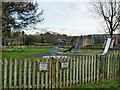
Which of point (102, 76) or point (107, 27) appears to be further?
point (107, 27)

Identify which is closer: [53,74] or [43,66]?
[43,66]

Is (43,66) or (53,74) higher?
(43,66)

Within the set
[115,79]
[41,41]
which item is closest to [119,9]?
[115,79]

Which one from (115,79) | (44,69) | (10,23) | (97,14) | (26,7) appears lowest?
(115,79)

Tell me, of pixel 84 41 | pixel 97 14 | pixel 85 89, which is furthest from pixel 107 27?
pixel 85 89

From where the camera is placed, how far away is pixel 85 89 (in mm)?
4402

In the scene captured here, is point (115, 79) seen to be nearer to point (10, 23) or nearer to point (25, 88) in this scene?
point (25, 88)

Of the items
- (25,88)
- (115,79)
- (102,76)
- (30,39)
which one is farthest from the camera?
(30,39)

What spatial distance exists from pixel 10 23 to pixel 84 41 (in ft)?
60.0

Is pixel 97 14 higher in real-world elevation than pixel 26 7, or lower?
higher

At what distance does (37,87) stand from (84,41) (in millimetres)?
23401

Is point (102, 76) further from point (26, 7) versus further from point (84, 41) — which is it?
point (84, 41)

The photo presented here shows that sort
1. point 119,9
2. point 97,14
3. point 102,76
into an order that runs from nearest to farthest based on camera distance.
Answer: point 102,76 → point 119,9 → point 97,14

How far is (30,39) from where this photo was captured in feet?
168
